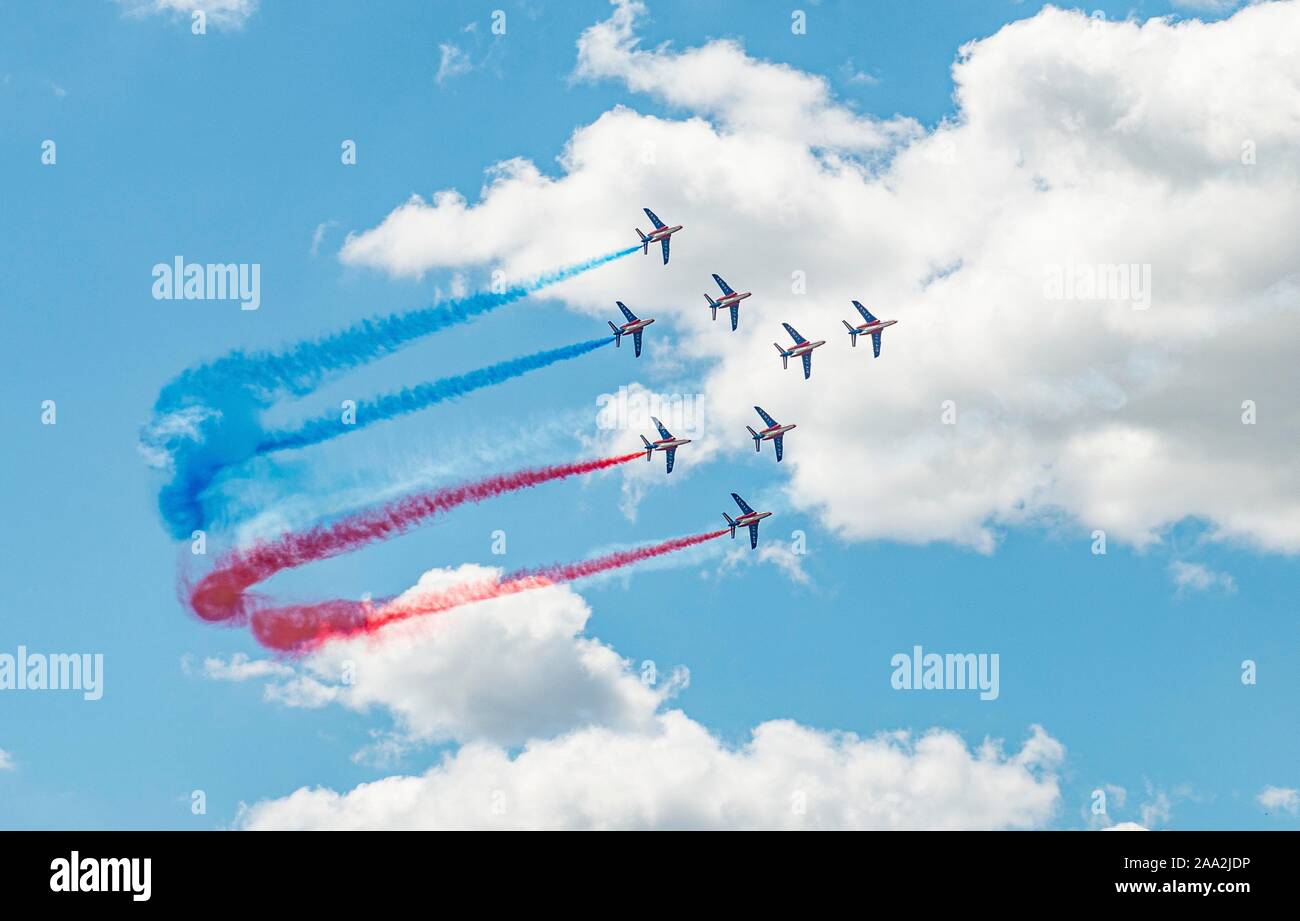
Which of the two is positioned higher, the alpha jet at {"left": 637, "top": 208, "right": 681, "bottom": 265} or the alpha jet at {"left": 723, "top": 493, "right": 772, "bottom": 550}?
the alpha jet at {"left": 637, "top": 208, "right": 681, "bottom": 265}

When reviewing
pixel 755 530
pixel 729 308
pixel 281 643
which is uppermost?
pixel 729 308

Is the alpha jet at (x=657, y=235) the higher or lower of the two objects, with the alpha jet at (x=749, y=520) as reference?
higher

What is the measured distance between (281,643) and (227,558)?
890 cm
